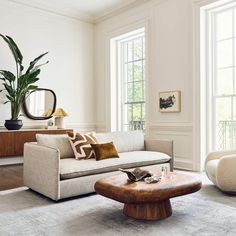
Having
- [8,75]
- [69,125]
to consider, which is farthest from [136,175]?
[69,125]

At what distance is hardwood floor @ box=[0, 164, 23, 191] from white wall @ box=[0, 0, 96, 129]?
951mm

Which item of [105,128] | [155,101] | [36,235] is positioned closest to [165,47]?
[155,101]

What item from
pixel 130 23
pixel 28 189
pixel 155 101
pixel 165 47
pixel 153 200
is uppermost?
pixel 130 23

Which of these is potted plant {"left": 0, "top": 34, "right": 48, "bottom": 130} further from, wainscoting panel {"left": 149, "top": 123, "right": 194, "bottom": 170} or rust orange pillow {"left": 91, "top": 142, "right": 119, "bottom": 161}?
wainscoting panel {"left": 149, "top": 123, "right": 194, "bottom": 170}

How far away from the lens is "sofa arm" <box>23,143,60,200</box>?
292 cm

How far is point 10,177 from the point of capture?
4.36m

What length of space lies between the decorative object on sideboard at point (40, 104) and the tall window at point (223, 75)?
336 cm

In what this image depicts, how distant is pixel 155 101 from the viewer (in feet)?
17.8

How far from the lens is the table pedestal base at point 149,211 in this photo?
2363 mm

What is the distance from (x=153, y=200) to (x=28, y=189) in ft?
6.23

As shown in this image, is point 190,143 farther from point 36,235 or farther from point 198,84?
point 36,235

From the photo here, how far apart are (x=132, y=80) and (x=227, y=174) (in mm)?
3659

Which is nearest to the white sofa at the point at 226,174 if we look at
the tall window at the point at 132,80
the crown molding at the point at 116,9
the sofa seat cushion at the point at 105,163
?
the sofa seat cushion at the point at 105,163

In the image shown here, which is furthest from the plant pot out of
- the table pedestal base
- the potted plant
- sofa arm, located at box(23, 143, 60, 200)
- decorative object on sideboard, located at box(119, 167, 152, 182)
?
the table pedestal base
